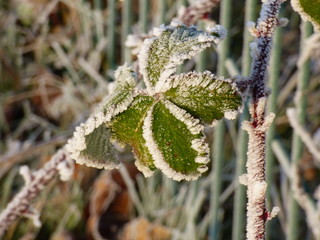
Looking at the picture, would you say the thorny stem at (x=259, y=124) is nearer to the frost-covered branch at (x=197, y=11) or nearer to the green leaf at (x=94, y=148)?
the green leaf at (x=94, y=148)

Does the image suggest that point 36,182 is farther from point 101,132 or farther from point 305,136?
point 305,136

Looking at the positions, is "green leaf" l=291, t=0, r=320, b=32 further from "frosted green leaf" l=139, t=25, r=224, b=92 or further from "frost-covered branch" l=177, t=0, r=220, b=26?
"frost-covered branch" l=177, t=0, r=220, b=26

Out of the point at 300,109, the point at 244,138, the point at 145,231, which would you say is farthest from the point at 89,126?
the point at 145,231

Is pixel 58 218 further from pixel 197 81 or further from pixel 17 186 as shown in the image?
pixel 197 81

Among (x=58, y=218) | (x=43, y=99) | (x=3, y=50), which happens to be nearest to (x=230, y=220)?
(x=58, y=218)

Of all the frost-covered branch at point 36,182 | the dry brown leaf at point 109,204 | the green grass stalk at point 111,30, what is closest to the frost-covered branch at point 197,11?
the frost-covered branch at point 36,182

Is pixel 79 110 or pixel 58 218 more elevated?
pixel 79 110
